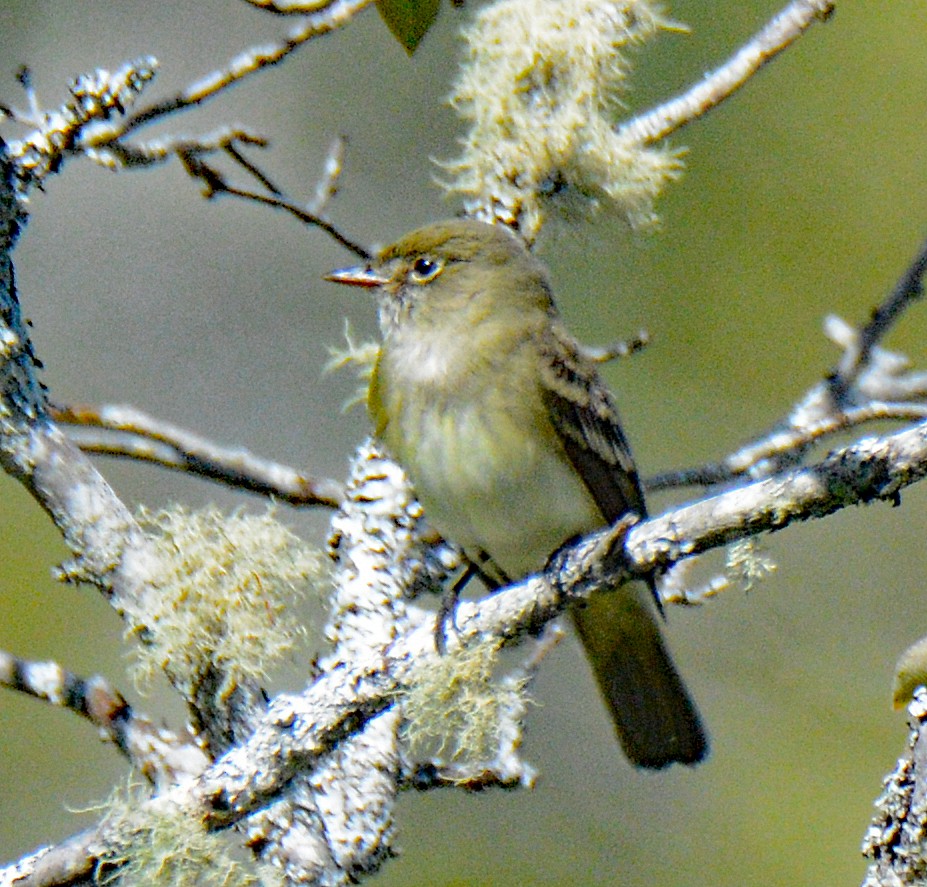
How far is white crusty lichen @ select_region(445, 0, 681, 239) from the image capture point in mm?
3275

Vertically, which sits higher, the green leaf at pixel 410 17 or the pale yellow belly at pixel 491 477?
the green leaf at pixel 410 17

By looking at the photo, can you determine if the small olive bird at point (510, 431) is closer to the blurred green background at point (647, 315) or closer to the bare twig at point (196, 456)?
the bare twig at point (196, 456)

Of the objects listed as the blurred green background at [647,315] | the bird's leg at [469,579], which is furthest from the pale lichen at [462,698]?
the blurred green background at [647,315]

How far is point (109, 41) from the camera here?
583cm

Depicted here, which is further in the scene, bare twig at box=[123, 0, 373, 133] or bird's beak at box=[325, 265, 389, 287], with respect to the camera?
bird's beak at box=[325, 265, 389, 287]

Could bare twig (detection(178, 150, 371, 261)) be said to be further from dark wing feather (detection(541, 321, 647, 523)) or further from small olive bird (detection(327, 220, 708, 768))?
dark wing feather (detection(541, 321, 647, 523))

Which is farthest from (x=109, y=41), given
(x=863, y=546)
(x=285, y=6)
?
(x=863, y=546)

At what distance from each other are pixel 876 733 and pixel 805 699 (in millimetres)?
311

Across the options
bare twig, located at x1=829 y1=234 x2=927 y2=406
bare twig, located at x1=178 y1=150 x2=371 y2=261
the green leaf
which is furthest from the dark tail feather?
the green leaf

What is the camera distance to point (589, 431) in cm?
323

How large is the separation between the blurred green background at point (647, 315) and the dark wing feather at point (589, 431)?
7.12 feet

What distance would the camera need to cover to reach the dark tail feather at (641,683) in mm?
3549

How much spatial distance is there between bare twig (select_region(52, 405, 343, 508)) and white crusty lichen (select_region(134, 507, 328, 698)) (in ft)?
2.34

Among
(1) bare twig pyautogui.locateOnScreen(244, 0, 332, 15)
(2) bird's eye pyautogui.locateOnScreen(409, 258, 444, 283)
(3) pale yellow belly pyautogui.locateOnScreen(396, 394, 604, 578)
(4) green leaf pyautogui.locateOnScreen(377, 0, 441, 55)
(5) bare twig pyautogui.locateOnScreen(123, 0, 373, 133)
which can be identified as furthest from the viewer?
(2) bird's eye pyautogui.locateOnScreen(409, 258, 444, 283)
